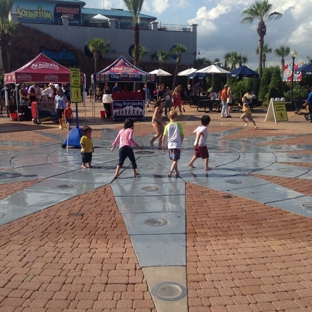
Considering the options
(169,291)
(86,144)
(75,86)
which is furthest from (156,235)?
(75,86)

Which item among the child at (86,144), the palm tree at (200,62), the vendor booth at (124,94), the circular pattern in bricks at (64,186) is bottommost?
the circular pattern in bricks at (64,186)

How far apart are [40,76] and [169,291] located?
15.8 m

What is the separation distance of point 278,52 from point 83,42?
180 feet

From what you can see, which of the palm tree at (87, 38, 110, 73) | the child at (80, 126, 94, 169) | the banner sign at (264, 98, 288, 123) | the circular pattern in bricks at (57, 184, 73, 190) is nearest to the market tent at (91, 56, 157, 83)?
the banner sign at (264, 98, 288, 123)

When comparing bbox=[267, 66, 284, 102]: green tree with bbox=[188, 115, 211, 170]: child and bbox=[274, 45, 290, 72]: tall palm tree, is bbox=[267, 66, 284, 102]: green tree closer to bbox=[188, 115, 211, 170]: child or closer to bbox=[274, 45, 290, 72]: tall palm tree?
bbox=[188, 115, 211, 170]: child

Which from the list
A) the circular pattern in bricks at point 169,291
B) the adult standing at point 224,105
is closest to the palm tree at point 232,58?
the adult standing at point 224,105

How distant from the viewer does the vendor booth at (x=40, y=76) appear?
1780 cm

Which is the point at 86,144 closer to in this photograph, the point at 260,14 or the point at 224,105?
the point at 224,105

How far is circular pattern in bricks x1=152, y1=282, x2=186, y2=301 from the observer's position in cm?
388

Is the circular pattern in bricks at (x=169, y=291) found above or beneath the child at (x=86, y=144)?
beneath

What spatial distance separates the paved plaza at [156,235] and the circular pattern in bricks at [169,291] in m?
0.01

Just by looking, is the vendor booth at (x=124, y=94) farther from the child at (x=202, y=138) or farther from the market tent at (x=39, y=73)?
the child at (x=202, y=138)

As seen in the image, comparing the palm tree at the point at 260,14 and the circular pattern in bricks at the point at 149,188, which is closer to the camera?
the circular pattern in bricks at the point at 149,188

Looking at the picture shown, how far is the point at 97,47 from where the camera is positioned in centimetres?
4316
